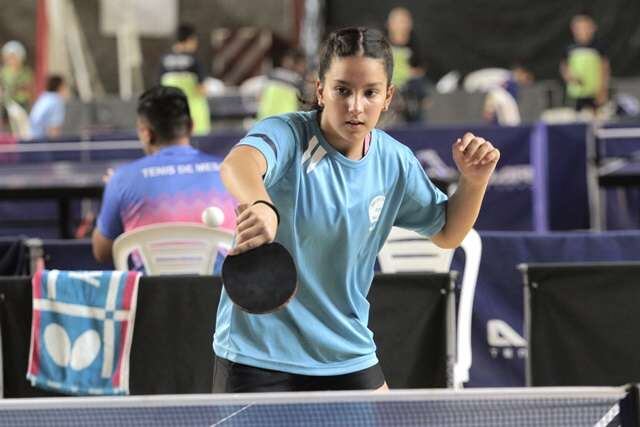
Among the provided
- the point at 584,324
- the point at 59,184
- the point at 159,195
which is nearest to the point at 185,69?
the point at 59,184

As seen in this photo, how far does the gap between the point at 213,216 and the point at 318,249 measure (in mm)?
2039

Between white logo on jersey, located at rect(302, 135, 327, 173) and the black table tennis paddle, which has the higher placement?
white logo on jersey, located at rect(302, 135, 327, 173)

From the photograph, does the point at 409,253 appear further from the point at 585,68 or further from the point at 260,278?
the point at 585,68

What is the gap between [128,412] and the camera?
7.66 feet

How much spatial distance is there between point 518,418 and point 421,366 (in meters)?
2.35

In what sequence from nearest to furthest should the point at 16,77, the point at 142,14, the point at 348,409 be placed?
the point at 348,409
the point at 142,14
the point at 16,77

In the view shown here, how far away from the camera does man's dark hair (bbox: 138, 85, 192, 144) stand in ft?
18.2

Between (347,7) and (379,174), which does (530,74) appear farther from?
(379,174)

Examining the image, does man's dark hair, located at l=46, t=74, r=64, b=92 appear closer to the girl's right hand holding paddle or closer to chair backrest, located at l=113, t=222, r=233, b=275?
chair backrest, located at l=113, t=222, r=233, b=275

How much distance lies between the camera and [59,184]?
7.98m

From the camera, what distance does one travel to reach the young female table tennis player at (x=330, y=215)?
9.46 ft

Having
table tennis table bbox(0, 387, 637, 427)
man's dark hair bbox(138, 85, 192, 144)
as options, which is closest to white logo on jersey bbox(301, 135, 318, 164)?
table tennis table bbox(0, 387, 637, 427)

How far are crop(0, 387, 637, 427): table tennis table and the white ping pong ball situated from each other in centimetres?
257

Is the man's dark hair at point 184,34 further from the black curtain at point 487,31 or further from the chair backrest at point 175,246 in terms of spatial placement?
the chair backrest at point 175,246
